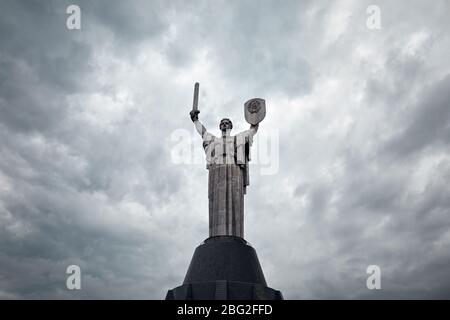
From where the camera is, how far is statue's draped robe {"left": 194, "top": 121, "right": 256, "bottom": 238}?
46.9 feet

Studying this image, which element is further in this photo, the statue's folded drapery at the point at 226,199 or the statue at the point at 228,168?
the statue at the point at 228,168

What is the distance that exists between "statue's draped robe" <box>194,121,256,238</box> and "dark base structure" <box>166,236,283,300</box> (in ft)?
1.92

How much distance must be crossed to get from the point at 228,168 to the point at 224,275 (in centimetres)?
419

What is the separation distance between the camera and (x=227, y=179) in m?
15.0

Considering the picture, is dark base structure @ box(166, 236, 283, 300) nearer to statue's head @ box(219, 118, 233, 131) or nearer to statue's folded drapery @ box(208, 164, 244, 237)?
statue's folded drapery @ box(208, 164, 244, 237)

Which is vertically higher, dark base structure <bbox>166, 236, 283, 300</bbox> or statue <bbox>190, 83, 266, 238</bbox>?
statue <bbox>190, 83, 266, 238</bbox>

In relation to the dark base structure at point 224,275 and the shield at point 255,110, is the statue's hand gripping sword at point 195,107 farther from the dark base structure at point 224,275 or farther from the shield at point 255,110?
the dark base structure at point 224,275

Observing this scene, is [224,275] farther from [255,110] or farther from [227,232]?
[255,110]

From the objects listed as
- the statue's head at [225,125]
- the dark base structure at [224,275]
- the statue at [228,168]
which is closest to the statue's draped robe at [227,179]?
the statue at [228,168]

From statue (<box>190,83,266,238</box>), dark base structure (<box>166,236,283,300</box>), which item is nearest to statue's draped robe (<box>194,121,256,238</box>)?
statue (<box>190,83,266,238</box>)

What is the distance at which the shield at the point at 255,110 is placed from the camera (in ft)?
52.2

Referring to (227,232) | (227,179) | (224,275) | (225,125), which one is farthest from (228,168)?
(224,275)

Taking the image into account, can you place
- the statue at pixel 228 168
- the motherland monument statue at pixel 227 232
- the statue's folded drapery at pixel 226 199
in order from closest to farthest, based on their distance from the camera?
the motherland monument statue at pixel 227 232 → the statue's folded drapery at pixel 226 199 → the statue at pixel 228 168
